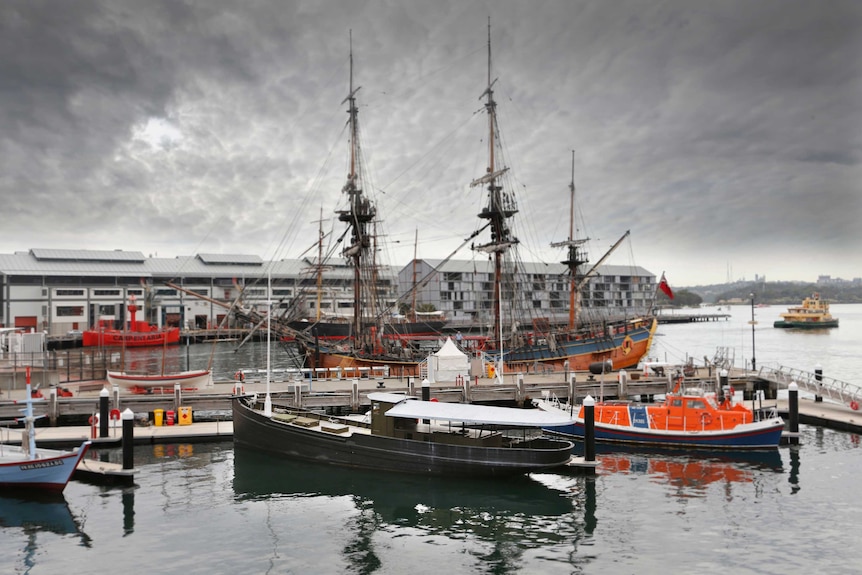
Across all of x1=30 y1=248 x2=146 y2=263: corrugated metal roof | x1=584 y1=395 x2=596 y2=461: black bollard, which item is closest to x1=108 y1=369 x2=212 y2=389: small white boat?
x1=584 y1=395 x2=596 y2=461: black bollard

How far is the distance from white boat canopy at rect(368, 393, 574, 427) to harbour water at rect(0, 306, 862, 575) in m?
2.65

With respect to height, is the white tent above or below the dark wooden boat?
above

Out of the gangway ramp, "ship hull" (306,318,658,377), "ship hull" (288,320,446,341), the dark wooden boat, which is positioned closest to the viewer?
the dark wooden boat

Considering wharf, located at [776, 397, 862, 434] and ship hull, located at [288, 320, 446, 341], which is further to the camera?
ship hull, located at [288, 320, 446, 341]

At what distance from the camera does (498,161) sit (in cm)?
5575

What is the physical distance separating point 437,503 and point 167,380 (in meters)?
24.3

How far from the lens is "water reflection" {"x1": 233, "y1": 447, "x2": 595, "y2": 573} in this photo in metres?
18.3

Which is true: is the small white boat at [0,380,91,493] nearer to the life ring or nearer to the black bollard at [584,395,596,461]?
the black bollard at [584,395,596,461]

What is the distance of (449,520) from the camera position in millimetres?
20266

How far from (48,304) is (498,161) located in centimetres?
8936

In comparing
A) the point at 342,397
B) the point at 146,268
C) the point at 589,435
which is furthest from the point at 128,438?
the point at 146,268

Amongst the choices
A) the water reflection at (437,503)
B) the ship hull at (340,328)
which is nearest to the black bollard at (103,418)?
the water reflection at (437,503)

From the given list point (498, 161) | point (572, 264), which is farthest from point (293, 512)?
point (572, 264)

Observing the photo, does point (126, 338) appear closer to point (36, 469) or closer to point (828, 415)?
point (36, 469)
